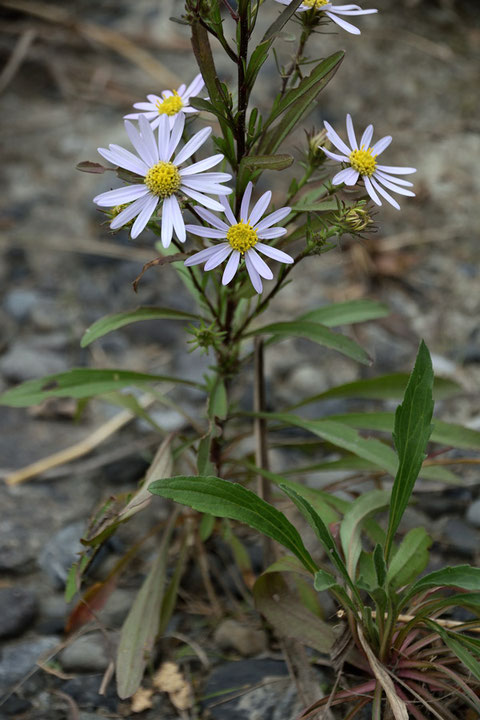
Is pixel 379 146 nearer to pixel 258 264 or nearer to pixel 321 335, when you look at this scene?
pixel 258 264

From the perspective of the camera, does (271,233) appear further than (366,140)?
No

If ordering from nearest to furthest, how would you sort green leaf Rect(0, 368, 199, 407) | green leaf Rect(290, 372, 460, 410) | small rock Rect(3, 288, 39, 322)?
green leaf Rect(0, 368, 199, 407)
green leaf Rect(290, 372, 460, 410)
small rock Rect(3, 288, 39, 322)

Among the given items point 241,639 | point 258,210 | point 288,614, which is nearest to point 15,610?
point 241,639

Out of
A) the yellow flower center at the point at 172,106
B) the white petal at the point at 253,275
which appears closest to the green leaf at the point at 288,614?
the white petal at the point at 253,275

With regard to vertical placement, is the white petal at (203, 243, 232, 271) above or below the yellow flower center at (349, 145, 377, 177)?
below

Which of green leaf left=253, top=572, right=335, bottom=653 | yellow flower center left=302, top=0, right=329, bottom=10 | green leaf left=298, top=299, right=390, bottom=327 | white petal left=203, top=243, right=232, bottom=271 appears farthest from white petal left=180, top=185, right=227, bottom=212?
green leaf left=253, top=572, right=335, bottom=653

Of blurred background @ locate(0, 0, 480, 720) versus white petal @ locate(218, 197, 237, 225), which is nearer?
white petal @ locate(218, 197, 237, 225)

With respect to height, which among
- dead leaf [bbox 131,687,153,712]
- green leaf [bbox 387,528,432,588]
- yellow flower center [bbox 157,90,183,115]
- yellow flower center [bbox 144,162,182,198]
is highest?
yellow flower center [bbox 157,90,183,115]

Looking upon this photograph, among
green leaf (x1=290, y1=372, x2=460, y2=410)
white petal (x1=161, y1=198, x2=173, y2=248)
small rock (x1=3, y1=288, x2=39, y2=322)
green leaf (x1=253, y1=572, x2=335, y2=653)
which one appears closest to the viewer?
white petal (x1=161, y1=198, x2=173, y2=248)

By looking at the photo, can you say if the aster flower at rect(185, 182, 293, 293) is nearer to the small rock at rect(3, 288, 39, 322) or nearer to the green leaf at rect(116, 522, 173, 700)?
the green leaf at rect(116, 522, 173, 700)
